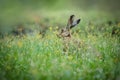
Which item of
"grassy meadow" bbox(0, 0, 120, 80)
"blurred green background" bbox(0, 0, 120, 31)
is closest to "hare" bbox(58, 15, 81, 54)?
"grassy meadow" bbox(0, 0, 120, 80)

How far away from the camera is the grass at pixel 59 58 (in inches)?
208

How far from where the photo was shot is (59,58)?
231 inches

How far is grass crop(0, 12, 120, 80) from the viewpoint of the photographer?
5.27 meters

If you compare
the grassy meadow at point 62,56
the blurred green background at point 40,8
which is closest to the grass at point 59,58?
the grassy meadow at point 62,56

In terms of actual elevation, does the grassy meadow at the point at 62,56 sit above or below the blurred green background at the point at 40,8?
below

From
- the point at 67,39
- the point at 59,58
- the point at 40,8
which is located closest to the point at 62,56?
the point at 59,58

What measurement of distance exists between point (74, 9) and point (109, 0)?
1.51 meters

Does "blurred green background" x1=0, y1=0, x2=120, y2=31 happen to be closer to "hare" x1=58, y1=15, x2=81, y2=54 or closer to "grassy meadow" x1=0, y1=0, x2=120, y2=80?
"grassy meadow" x1=0, y1=0, x2=120, y2=80

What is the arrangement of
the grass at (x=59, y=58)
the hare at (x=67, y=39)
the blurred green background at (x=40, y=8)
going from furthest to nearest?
the blurred green background at (x=40, y=8), the hare at (x=67, y=39), the grass at (x=59, y=58)

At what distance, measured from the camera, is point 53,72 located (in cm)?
517

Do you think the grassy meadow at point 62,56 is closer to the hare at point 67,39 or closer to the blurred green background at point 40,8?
the hare at point 67,39

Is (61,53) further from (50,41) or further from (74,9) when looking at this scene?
(74,9)

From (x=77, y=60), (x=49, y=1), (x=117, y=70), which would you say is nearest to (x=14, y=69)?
(x=77, y=60)

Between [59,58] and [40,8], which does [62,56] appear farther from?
[40,8]
